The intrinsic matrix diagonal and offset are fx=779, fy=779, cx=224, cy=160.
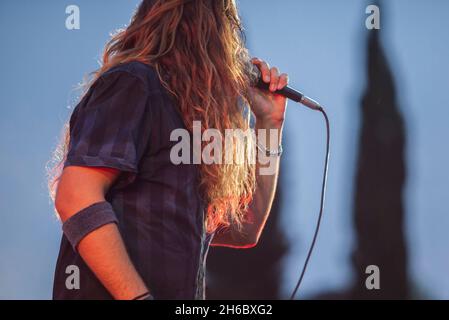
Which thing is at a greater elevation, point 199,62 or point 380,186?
point 199,62

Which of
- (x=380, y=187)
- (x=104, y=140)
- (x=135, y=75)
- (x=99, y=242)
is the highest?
(x=135, y=75)

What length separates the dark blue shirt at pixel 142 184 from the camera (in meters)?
1.40

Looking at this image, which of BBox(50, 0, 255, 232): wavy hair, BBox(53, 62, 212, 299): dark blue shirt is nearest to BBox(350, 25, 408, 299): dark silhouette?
BBox(50, 0, 255, 232): wavy hair

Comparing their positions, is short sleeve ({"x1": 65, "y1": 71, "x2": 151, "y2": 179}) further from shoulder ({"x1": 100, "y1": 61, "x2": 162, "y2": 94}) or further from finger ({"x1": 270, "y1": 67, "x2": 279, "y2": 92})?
finger ({"x1": 270, "y1": 67, "x2": 279, "y2": 92})

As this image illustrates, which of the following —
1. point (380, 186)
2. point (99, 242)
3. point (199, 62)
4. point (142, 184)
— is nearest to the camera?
point (99, 242)

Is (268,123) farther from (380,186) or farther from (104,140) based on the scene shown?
(380,186)

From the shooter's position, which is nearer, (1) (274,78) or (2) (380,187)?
(1) (274,78)

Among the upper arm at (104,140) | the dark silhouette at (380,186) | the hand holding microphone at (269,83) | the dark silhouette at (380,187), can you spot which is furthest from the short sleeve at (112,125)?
the dark silhouette at (380,186)

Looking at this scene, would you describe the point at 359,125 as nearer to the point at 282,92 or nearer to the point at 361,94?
the point at 361,94

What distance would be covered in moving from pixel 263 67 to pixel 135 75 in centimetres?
47

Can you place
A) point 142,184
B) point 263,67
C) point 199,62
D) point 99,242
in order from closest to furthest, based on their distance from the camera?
point 99,242, point 142,184, point 199,62, point 263,67

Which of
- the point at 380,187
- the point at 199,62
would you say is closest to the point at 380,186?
the point at 380,187

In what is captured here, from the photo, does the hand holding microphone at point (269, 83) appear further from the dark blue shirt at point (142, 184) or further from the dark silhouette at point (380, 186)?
the dark silhouette at point (380, 186)

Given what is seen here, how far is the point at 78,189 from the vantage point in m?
1.36
